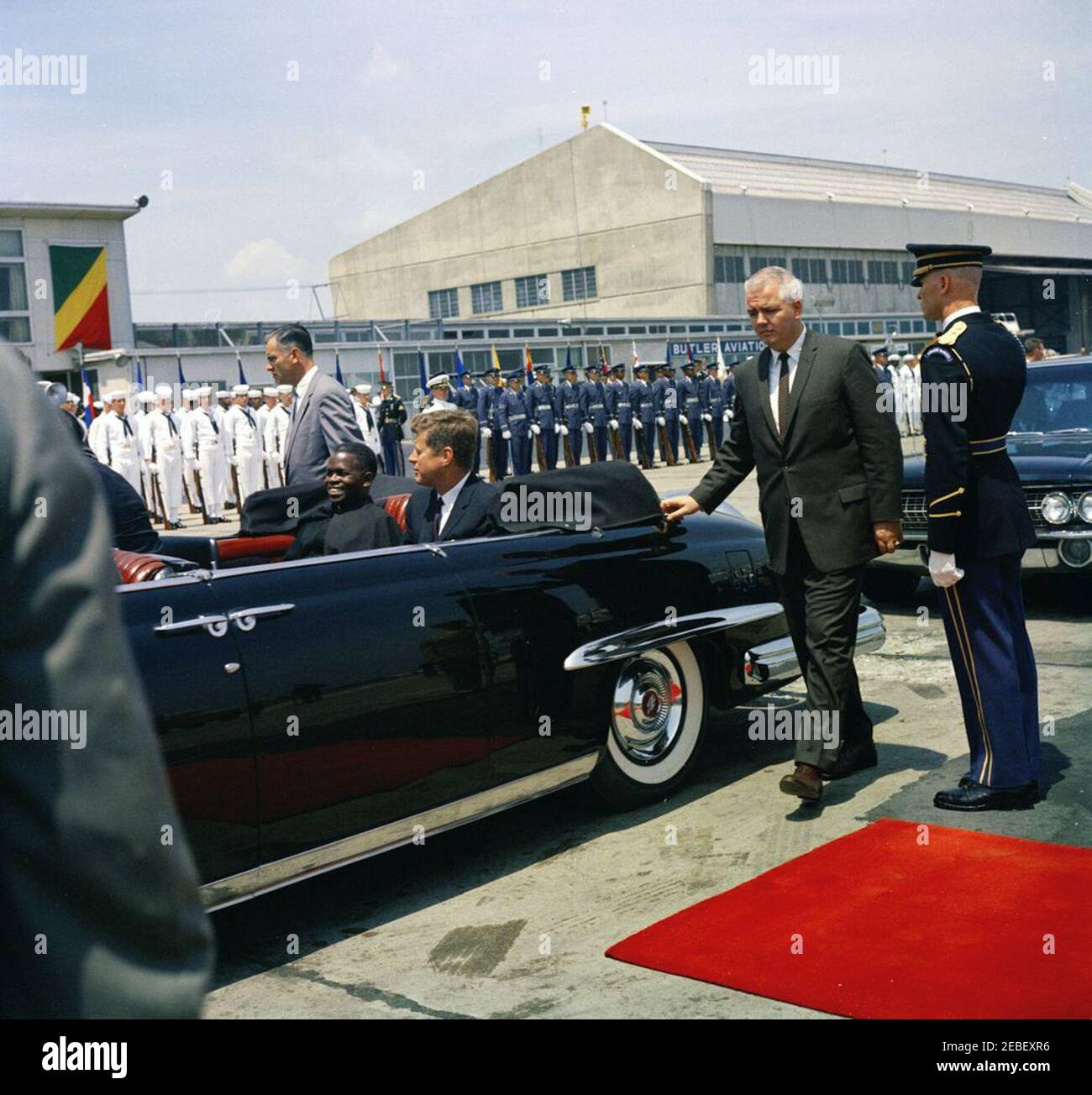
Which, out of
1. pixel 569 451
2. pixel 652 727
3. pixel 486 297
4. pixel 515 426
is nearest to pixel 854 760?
pixel 652 727

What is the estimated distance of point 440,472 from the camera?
538 centimetres

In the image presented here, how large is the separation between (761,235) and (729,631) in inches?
1887

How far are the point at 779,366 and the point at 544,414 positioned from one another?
67.2 feet

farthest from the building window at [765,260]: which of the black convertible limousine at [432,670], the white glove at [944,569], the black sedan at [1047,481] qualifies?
the white glove at [944,569]

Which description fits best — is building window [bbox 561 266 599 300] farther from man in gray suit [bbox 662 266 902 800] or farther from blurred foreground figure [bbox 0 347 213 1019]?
blurred foreground figure [bbox 0 347 213 1019]

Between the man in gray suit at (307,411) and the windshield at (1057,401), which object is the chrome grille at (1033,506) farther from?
the man in gray suit at (307,411)

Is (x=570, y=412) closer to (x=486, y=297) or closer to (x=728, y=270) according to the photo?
(x=728, y=270)

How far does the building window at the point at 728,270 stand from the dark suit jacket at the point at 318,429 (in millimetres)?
44407

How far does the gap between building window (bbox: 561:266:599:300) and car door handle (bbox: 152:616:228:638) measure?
165ft

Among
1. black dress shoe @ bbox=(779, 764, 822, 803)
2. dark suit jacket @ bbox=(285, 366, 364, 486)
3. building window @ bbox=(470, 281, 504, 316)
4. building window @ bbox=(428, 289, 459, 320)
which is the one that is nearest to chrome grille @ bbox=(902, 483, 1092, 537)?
black dress shoe @ bbox=(779, 764, 822, 803)

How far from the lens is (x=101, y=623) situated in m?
1.06

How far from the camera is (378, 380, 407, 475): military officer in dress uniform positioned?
2412 centimetres

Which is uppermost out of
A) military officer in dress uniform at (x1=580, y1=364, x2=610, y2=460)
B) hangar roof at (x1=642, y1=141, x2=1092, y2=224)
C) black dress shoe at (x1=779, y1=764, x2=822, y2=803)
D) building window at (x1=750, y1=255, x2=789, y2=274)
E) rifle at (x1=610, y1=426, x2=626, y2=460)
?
hangar roof at (x1=642, y1=141, x2=1092, y2=224)
